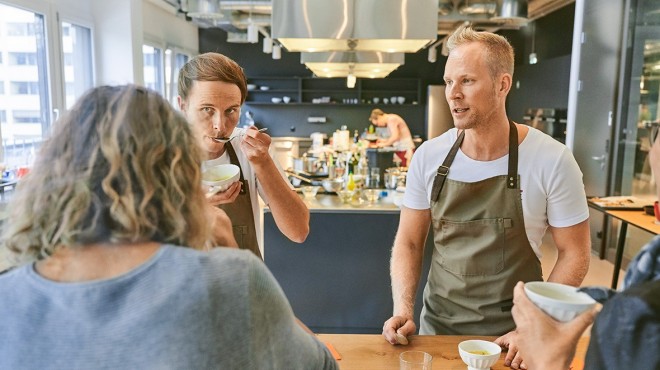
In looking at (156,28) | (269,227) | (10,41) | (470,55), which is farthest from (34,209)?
(156,28)

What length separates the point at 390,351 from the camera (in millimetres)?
1631

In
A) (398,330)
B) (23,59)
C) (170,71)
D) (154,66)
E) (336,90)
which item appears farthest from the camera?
(336,90)

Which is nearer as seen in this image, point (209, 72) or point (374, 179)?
point (209, 72)

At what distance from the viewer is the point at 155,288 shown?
0.81 metres

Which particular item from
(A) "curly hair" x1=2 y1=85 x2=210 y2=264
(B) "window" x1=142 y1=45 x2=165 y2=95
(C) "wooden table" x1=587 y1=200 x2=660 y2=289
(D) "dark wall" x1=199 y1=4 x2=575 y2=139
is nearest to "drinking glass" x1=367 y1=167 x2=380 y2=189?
(C) "wooden table" x1=587 y1=200 x2=660 y2=289

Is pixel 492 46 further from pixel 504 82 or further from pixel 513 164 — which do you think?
pixel 513 164

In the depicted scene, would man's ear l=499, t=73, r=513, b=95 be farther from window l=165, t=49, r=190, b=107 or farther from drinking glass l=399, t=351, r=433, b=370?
window l=165, t=49, r=190, b=107

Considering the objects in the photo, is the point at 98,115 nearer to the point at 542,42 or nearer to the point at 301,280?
the point at 301,280

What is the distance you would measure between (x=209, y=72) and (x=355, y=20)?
1.58 m

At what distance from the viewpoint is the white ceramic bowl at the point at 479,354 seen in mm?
1427

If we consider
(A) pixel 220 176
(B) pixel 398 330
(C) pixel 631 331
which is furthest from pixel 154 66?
(C) pixel 631 331

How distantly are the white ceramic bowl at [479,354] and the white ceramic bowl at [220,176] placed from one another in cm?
82

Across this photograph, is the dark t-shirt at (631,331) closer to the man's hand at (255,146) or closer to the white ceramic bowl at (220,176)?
the white ceramic bowl at (220,176)

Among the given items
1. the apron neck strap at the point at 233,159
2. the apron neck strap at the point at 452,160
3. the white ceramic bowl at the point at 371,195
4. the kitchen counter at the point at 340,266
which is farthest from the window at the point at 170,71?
the apron neck strap at the point at 452,160
